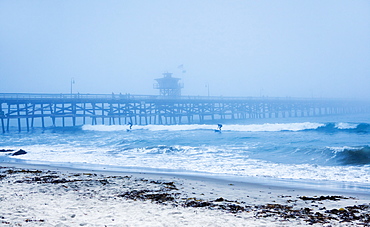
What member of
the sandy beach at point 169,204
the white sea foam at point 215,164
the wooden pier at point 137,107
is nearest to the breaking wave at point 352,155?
the white sea foam at point 215,164

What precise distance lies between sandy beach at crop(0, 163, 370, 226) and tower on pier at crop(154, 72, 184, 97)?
166ft

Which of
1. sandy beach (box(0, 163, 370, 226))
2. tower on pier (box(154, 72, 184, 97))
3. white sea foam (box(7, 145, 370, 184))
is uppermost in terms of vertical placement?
tower on pier (box(154, 72, 184, 97))

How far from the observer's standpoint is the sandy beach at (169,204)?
4566mm

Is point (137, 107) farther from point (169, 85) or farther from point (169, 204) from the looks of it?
point (169, 204)

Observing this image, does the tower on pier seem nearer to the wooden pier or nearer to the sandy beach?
the wooden pier

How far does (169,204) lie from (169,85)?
5297 centimetres

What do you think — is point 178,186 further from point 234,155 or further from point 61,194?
point 234,155

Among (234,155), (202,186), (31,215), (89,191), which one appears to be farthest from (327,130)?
(31,215)

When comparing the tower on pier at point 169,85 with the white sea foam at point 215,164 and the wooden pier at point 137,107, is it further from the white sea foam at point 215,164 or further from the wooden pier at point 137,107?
the white sea foam at point 215,164

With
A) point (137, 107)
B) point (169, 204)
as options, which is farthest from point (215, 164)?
point (137, 107)

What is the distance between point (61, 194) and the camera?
21.0 ft

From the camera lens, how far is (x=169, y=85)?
58125 millimetres

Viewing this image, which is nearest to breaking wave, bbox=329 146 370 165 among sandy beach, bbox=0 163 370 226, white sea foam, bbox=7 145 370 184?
white sea foam, bbox=7 145 370 184

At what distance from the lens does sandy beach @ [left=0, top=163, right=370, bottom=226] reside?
4566 millimetres
